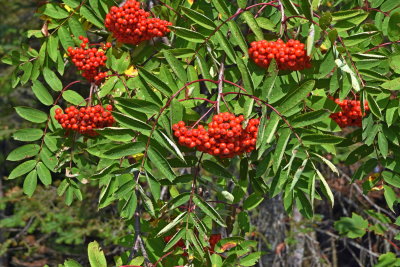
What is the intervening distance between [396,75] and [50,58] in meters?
1.83

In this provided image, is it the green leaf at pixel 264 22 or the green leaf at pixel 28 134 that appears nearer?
the green leaf at pixel 264 22

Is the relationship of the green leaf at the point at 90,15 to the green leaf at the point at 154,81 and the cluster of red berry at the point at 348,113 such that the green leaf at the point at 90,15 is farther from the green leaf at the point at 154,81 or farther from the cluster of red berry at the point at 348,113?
the cluster of red berry at the point at 348,113

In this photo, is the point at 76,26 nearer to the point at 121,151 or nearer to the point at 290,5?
the point at 121,151

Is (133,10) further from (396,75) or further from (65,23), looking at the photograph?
(396,75)

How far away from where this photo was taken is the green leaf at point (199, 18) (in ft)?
7.00

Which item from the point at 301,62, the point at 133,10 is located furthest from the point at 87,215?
the point at 301,62

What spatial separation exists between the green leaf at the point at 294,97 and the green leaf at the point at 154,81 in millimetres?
484

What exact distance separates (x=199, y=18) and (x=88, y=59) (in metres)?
0.70

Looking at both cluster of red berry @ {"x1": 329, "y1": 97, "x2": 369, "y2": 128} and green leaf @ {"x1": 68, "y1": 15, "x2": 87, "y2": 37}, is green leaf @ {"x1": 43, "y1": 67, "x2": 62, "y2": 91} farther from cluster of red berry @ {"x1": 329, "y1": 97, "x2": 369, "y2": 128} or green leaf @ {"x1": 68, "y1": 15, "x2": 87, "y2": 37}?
cluster of red berry @ {"x1": 329, "y1": 97, "x2": 369, "y2": 128}

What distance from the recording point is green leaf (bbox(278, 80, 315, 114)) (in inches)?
77.5

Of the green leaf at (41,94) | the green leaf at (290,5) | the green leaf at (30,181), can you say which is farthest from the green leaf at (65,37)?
the green leaf at (290,5)

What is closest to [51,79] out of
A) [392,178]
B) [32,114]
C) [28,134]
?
[32,114]

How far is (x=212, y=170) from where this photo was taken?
2174mm

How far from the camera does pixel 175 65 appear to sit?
2.11 meters
